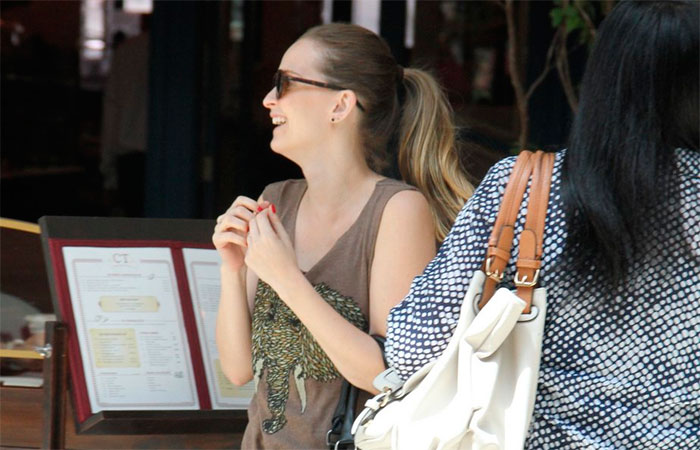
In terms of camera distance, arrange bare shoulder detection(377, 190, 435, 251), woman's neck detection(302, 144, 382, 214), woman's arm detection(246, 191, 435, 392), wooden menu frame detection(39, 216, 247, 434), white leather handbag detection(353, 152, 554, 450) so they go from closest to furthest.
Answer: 1. white leather handbag detection(353, 152, 554, 450)
2. woman's arm detection(246, 191, 435, 392)
3. bare shoulder detection(377, 190, 435, 251)
4. woman's neck detection(302, 144, 382, 214)
5. wooden menu frame detection(39, 216, 247, 434)

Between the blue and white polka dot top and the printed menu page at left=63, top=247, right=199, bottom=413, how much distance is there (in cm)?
129

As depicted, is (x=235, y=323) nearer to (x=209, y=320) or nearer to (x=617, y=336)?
(x=209, y=320)

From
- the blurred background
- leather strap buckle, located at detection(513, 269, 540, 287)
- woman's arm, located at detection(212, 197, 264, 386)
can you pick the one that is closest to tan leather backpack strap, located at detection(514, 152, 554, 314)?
leather strap buckle, located at detection(513, 269, 540, 287)

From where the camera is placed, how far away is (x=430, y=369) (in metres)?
1.68

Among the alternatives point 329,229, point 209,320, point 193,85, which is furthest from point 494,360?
point 193,85

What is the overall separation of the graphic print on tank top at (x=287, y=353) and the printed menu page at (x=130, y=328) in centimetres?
58

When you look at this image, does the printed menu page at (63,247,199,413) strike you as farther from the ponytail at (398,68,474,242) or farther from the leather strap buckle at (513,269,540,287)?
the leather strap buckle at (513,269,540,287)

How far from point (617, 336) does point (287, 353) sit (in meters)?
0.80

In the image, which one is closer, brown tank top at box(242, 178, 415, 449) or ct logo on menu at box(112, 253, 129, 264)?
brown tank top at box(242, 178, 415, 449)

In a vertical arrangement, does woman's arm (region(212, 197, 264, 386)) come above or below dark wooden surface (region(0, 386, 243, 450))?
above

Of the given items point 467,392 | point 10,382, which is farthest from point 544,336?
point 10,382

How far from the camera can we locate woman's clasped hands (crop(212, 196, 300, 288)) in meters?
2.11

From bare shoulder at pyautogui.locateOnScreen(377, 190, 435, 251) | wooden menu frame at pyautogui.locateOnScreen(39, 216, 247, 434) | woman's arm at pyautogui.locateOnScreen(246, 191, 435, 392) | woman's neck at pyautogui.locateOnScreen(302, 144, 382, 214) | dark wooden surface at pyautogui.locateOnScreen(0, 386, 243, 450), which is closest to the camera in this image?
woman's arm at pyautogui.locateOnScreen(246, 191, 435, 392)

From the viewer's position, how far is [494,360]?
1640 millimetres
